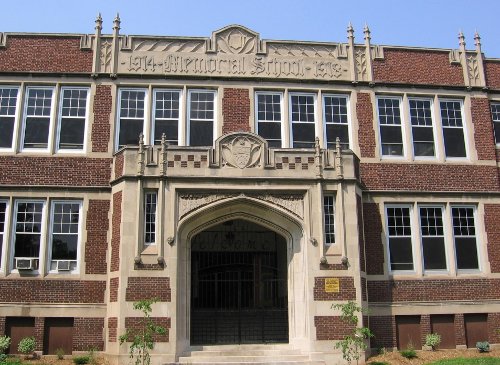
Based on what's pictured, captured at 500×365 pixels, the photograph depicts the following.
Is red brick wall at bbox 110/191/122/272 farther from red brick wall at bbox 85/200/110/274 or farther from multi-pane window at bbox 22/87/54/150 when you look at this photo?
multi-pane window at bbox 22/87/54/150

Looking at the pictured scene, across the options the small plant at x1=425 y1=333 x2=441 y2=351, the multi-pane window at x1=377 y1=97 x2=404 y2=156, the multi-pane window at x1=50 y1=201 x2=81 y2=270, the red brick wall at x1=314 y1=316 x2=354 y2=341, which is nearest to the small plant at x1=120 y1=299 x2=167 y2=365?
the multi-pane window at x1=50 y1=201 x2=81 y2=270

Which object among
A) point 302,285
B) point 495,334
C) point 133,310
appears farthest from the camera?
point 495,334

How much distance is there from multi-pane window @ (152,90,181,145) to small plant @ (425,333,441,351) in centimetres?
1001

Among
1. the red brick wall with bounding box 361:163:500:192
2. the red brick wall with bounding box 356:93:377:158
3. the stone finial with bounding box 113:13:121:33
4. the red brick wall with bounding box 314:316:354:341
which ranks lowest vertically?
the red brick wall with bounding box 314:316:354:341

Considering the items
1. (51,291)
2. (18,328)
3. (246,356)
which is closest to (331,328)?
(246,356)

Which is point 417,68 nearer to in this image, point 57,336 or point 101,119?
point 101,119

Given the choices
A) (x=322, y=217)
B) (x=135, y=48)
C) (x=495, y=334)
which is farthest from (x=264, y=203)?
(x=495, y=334)

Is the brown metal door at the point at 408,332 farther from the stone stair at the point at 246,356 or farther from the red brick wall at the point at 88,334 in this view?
the red brick wall at the point at 88,334

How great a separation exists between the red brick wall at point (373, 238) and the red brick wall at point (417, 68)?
186 inches

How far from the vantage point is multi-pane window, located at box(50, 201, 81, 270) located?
1777 centimetres

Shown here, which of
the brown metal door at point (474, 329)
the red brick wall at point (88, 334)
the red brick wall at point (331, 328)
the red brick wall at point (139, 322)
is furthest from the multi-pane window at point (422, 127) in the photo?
the red brick wall at point (88, 334)

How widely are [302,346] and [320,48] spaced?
33.5 feet

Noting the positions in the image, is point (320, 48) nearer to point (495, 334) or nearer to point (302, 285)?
point (302, 285)

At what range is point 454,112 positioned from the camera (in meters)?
20.7
